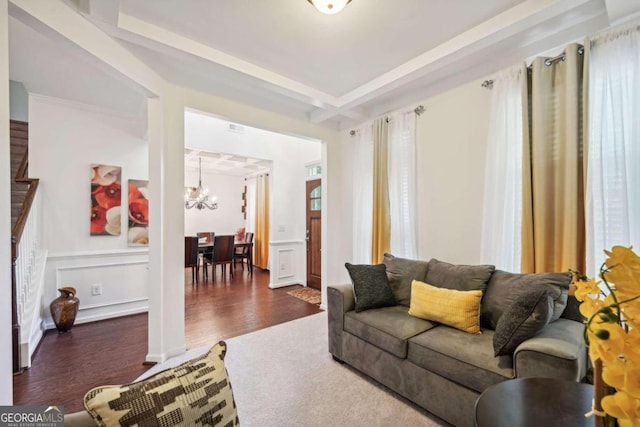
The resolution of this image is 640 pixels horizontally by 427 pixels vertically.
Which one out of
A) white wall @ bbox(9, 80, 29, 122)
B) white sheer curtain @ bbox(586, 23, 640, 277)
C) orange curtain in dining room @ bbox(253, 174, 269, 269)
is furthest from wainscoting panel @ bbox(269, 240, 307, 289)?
white sheer curtain @ bbox(586, 23, 640, 277)

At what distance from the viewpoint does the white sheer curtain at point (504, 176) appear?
7.68 feet

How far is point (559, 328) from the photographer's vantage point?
1.68 meters

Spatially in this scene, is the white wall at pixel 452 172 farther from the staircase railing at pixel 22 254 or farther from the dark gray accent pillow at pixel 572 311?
the staircase railing at pixel 22 254

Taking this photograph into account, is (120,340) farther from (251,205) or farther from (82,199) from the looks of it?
(251,205)

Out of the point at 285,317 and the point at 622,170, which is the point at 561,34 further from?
the point at 285,317

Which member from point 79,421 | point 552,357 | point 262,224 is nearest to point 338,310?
point 552,357

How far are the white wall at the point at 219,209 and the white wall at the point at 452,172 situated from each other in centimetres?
658

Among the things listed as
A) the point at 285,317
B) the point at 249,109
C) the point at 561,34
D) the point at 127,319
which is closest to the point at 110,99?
the point at 249,109

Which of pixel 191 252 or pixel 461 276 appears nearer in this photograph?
pixel 461 276

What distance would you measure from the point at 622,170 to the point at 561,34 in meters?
1.11

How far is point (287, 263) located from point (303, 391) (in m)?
3.54

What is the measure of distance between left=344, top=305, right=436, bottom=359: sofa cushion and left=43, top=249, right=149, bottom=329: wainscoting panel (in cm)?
280

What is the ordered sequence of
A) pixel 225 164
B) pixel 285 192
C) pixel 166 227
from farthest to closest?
pixel 225 164 → pixel 285 192 → pixel 166 227

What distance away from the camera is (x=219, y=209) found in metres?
8.37
